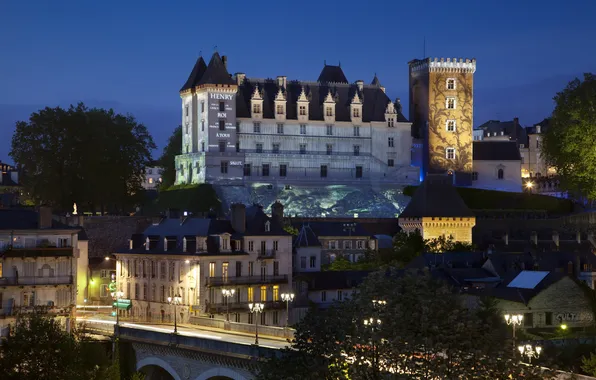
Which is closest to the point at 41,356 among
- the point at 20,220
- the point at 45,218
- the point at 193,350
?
the point at 193,350

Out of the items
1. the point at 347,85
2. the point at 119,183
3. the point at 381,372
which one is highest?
the point at 347,85

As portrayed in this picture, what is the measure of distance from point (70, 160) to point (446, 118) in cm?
3661

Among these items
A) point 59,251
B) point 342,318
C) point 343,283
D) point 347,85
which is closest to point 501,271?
point 343,283

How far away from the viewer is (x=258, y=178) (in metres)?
120

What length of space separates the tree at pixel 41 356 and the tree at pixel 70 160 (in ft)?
187

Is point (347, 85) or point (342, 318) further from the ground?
point (347, 85)

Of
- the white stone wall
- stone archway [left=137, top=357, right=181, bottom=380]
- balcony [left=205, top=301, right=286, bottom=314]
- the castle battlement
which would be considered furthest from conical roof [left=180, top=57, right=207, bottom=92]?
stone archway [left=137, top=357, right=181, bottom=380]

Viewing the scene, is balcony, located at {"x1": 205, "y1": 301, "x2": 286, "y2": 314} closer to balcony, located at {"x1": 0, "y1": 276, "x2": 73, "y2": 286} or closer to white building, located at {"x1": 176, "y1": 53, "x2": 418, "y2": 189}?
balcony, located at {"x1": 0, "y1": 276, "x2": 73, "y2": 286}

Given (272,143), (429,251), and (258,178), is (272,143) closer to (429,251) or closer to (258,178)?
(258,178)

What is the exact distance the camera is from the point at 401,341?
3828cm

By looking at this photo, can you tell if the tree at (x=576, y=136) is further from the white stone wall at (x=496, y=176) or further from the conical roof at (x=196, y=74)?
the conical roof at (x=196, y=74)

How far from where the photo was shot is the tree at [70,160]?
114 metres

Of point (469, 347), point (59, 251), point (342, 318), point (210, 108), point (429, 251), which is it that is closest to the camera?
point (469, 347)

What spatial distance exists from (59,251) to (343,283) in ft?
64.3
